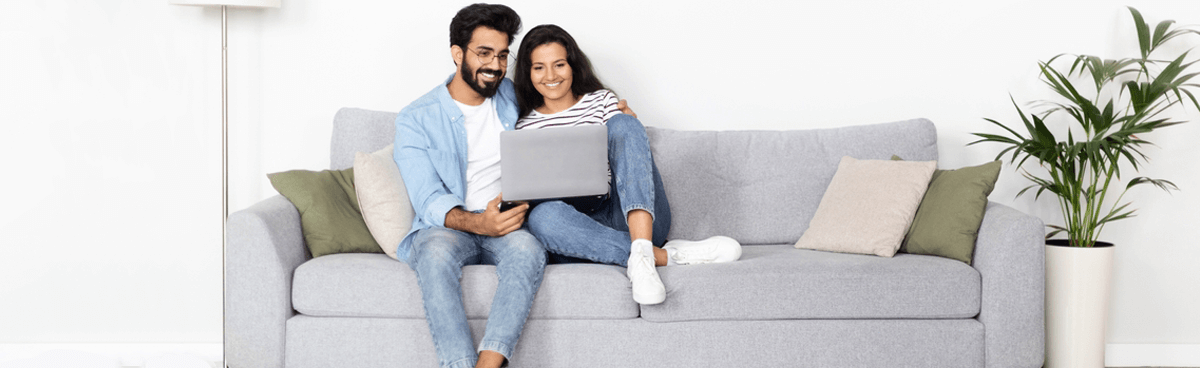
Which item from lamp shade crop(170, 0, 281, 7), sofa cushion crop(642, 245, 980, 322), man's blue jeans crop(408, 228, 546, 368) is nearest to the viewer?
man's blue jeans crop(408, 228, 546, 368)

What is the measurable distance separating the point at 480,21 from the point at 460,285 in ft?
2.56

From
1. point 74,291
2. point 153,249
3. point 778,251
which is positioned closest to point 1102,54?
point 778,251

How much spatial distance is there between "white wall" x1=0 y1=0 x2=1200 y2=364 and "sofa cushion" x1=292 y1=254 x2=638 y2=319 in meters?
0.93

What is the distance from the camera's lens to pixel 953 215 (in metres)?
2.21

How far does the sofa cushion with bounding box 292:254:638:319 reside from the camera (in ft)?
6.68

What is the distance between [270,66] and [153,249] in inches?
29.4

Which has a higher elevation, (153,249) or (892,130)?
(892,130)

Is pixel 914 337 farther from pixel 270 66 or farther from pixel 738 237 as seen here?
pixel 270 66

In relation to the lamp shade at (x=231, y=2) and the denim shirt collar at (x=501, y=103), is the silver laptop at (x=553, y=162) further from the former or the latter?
the lamp shade at (x=231, y=2)

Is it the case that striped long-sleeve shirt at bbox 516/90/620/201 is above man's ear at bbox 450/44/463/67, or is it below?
below

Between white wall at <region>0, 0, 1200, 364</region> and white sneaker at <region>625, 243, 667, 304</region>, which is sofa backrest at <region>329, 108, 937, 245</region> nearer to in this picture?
white wall at <region>0, 0, 1200, 364</region>

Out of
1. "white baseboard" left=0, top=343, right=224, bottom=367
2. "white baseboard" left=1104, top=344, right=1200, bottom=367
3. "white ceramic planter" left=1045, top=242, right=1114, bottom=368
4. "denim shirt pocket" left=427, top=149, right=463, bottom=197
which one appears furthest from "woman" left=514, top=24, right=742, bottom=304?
"white baseboard" left=1104, top=344, right=1200, bottom=367

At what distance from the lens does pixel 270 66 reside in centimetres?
286

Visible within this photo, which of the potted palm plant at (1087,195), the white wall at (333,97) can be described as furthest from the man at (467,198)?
the potted palm plant at (1087,195)
